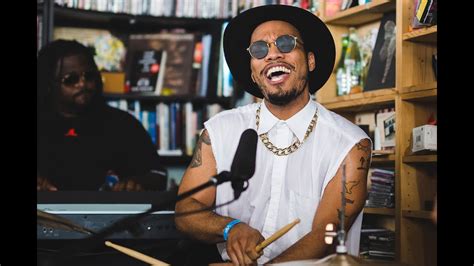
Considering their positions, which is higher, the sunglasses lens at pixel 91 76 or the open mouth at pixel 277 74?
the sunglasses lens at pixel 91 76

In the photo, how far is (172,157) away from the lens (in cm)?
456

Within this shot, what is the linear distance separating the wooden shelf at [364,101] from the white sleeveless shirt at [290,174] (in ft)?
2.96

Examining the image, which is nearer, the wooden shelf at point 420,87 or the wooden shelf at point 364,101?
the wooden shelf at point 420,87

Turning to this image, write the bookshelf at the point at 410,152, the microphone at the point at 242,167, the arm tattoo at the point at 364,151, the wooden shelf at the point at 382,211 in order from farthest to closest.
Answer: the wooden shelf at the point at 382,211 → the bookshelf at the point at 410,152 → the arm tattoo at the point at 364,151 → the microphone at the point at 242,167

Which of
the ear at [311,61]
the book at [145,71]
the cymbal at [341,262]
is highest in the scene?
the book at [145,71]

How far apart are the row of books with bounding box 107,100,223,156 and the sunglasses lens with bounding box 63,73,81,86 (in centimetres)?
73

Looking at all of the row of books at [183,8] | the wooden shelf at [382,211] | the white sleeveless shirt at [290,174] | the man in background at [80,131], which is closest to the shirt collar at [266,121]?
the white sleeveless shirt at [290,174]

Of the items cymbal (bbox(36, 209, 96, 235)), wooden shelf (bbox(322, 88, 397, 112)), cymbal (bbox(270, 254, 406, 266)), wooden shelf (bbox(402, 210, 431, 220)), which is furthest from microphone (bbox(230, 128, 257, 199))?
wooden shelf (bbox(322, 88, 397, 112))

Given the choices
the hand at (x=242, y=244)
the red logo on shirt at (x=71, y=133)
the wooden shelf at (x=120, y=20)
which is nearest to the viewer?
the hand at (x=242, y=244)

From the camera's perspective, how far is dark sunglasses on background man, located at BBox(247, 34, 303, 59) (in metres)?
2.43

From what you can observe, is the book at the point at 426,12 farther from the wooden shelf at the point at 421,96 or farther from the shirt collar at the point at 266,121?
the shirt collar at the point at 266,121

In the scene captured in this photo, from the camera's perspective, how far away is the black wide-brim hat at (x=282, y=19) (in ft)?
8.32

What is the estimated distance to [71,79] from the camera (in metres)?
3.82
